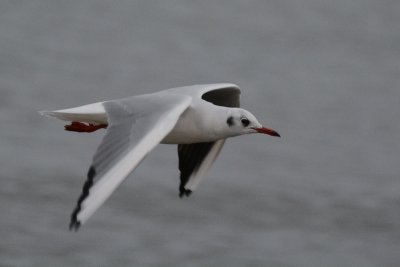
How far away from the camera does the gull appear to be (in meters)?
5.69

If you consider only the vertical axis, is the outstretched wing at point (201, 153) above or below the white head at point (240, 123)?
below

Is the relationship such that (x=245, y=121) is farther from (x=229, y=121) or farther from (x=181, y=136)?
(x=181, y=136)

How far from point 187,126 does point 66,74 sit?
632cm

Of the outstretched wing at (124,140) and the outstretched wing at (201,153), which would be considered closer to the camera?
the outstretched wing at (124,140)

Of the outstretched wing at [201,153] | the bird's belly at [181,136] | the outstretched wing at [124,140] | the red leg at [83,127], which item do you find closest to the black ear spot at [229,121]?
the bird's belly at [181,136]

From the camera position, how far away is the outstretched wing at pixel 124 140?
18.1 feet

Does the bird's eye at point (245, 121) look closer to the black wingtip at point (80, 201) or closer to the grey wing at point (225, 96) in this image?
the grey wing at point (225, 96)

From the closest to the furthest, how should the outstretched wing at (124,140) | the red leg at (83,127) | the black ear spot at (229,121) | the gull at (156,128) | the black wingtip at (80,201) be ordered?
the black wingtip at (80,201) < the outstretched wing at (124,140) < the gull at (156,128) < the black ear spot at (229,121) < the red leg at (83,127)

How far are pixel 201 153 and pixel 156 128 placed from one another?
4.37 ft

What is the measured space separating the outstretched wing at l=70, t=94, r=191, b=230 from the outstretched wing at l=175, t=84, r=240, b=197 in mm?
804

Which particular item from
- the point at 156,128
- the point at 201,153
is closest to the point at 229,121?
the point at 201,153

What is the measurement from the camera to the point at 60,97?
1220 centimetres

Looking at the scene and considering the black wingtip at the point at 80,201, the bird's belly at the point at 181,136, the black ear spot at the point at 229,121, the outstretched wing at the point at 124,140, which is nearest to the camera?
the black wingtip at the point at 80,201

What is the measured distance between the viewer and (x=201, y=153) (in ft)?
24.5
